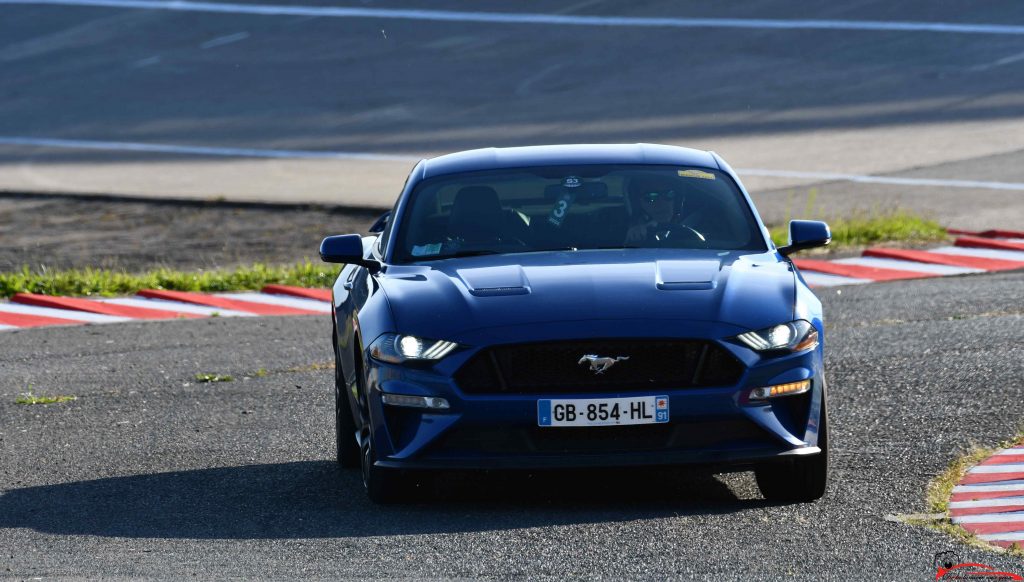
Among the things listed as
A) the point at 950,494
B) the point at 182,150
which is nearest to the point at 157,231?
the point at 182,150

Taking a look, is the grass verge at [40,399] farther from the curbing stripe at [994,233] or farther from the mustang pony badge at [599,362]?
the curbing stripe at [994,233]

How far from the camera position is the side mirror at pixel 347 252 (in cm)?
838

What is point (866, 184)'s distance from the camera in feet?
67.3

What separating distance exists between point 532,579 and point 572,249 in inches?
98.7

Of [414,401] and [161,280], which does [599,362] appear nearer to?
[414,401]

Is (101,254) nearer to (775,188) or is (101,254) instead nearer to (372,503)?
(775,188)

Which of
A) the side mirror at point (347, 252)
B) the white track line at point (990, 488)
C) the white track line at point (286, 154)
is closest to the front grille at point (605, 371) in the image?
the white track line at point (990, 488)

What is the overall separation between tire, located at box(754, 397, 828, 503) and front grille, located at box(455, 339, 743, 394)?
0.48m

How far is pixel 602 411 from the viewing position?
278 inches

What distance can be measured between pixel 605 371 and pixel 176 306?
8.51 metres

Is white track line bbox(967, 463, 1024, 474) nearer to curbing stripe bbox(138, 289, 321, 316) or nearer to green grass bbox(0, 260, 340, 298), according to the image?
curbing stripe bbox(138, 289, 321, 316)

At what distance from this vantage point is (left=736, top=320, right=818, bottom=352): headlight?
7.18 metres

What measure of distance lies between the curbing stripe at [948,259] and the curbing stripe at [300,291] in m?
4.95

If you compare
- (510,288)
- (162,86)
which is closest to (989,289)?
(510,288)
